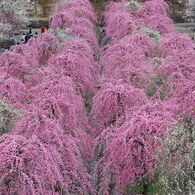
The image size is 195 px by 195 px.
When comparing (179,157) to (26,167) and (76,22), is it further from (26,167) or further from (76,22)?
(76,22)

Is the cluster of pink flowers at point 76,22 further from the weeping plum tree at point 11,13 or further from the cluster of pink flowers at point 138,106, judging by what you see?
the weeping plum tree at point 11,13

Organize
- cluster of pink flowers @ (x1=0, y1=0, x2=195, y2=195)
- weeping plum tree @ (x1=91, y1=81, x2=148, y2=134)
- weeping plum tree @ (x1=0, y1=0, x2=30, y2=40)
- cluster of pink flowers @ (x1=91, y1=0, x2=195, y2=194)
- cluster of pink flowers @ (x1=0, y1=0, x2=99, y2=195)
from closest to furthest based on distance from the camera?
1. cluster of pink flowers @ (x1=0, y1=0, x2=99, y2=195)
2. cluster of pink flowers @ (x1=0, y1=0, x2=195, y2=195)
3. cluster of pink flowers @ (x1=91, y1=0, x2=195, y2=194)
4. weeping plum tree @ (x1=91, y1=81, x2=148, y2=134)
5. weeping plum tree @ (x1=0, y1=0, x2=30, y2=40)

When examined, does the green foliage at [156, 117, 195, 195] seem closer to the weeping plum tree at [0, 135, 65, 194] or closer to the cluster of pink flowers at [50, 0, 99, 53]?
the weeping plum tree at [0, 135, 65, 194]

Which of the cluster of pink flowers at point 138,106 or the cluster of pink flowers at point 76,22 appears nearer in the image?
the cluster of pink flowers at point 138,106

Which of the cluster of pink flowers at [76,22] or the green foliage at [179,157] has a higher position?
the cluster of pink flowers at [76,22]

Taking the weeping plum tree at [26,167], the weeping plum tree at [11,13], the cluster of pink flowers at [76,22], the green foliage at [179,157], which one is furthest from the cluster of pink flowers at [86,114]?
the weeping plum tree at [11,13]

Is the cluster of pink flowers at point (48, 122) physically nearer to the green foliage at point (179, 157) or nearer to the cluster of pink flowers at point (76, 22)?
the green foliage at point (179, 157)

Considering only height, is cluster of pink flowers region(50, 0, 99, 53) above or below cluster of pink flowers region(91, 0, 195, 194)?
above

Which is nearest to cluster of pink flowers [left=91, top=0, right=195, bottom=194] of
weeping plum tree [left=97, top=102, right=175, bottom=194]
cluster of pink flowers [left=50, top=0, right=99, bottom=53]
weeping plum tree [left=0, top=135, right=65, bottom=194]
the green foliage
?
weeping plum tree [left=97, top=102, right=175, bottom=194]

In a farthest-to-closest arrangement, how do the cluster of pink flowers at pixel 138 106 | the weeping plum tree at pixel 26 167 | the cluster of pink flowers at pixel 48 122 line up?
the cluster of pink flowers at pixel 138 106, the cluster of pink flowers at pixel 48 122, the weeping plum tree at pixel 26 167

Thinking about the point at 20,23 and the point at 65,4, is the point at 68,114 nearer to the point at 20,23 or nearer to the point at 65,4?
the point at 65,4

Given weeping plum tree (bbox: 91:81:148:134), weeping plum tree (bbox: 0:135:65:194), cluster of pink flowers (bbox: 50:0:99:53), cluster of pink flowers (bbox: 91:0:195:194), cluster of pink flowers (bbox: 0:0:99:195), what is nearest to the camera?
weeping plum tree (bbox: 0:135:65:194)

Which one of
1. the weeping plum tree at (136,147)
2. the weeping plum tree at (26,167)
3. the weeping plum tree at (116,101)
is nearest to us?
the weeping plum tree at (26,167)

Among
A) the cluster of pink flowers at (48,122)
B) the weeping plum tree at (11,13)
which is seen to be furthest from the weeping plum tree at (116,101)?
the weeping plum tree at (11,13)
